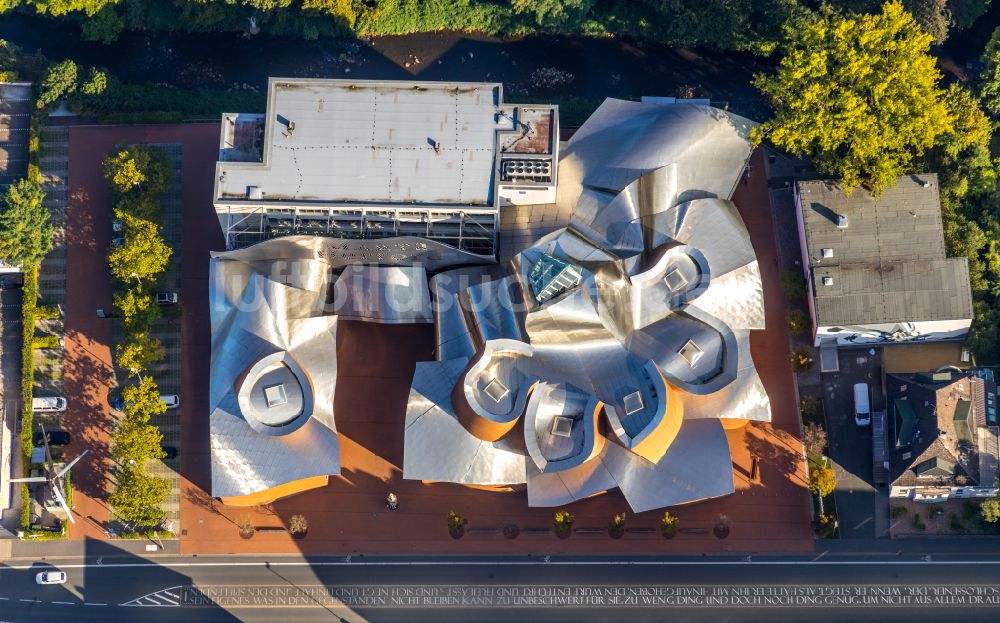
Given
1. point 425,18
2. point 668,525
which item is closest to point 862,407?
point 668,525

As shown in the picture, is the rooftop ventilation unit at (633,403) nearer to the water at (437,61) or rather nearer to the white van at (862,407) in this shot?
the white van at (862,407)

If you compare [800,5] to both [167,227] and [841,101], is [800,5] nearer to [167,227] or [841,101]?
[841,101]

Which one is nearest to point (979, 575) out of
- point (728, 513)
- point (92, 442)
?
point (728, 513)

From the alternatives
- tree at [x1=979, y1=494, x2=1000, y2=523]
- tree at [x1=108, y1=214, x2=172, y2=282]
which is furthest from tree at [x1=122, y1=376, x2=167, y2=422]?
tree at [x1=979, y1=494, x2=1000, y2=523]

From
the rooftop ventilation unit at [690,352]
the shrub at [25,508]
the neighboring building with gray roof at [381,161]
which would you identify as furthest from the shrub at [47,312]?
the rooftop ventilation unit at [690,352]

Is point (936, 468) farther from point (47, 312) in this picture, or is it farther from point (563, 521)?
point (47, 312)

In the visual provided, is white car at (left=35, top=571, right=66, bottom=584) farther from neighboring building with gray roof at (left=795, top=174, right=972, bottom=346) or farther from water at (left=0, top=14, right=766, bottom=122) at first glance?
neighboring building with gray roof at (left=795, top=174, right=972, bottom=346)

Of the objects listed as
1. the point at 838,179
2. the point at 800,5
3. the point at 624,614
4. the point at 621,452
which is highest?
the point at 800,5
